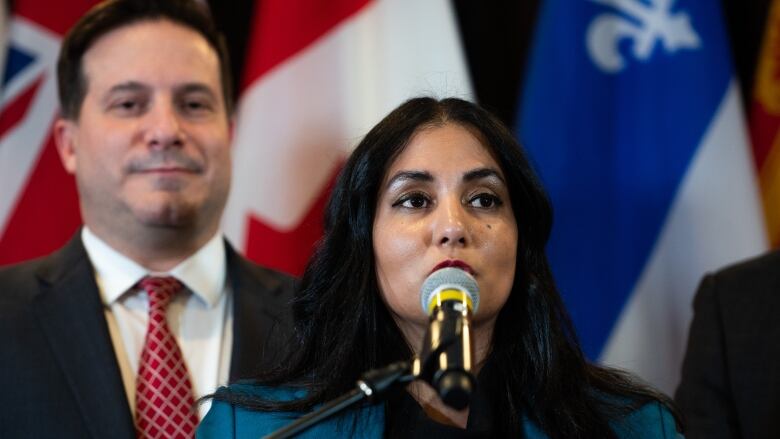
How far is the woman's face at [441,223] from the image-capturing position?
1730mm

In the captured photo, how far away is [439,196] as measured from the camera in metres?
1.80

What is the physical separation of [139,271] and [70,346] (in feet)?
0.80

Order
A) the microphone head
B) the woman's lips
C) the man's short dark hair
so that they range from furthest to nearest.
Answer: the man's short dark hair
the woman's lips
the microphone head

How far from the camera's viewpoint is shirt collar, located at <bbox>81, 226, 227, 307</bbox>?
2.46 meters

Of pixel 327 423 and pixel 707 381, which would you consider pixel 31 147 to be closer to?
pixel 327 423

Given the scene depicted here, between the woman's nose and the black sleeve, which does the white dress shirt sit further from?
the black sleeve

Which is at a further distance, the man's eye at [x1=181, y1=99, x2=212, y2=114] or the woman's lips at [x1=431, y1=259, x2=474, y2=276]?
the man's eye at [x1=181, y1=99, x2=212, y2=114]

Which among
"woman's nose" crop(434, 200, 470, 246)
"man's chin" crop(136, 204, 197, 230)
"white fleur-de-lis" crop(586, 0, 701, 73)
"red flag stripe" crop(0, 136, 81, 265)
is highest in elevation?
"white fleur-de-lis" crop(586, 0, 701, 73)

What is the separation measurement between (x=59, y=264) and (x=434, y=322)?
135 centimetres

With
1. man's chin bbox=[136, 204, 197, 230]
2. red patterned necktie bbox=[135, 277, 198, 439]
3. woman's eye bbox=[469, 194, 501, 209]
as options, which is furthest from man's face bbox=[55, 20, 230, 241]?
woman's eye bbox=[469, 194, 501, 209]

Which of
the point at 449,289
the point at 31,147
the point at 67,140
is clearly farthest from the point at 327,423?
the point at 31,147

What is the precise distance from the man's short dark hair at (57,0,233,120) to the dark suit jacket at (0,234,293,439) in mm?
366

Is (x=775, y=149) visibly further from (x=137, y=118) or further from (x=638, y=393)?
(x=137, y=118)

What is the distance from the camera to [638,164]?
3109 millimetres
